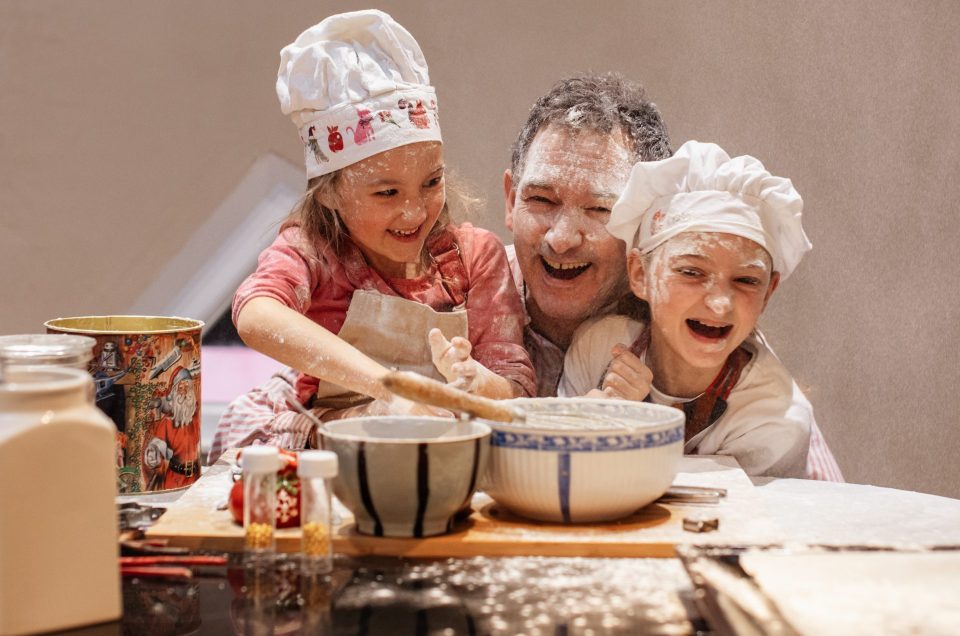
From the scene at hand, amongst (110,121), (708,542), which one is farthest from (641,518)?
(110,121)

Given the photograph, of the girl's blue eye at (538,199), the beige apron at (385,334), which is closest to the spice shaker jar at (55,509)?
the beige apron at (385,334)

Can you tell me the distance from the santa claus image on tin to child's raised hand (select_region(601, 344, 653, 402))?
66 cm

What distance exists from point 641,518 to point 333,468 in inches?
13.9

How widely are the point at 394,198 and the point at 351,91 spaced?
0.19 meters

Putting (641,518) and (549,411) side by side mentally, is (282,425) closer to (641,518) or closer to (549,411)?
(549,411)

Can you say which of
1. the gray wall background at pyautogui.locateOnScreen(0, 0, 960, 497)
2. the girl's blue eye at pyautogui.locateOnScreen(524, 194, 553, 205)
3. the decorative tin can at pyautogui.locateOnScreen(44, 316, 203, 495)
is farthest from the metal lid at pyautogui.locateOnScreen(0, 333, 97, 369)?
the gray wall background at pyautogui.locateOnScreen(0, 0, 960, 497)

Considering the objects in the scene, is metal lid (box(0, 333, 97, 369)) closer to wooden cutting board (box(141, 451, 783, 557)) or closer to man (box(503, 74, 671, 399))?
wooden cutting board (box(141, 451, 783, 557))

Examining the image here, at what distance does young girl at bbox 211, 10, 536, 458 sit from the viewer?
1730 millimetres

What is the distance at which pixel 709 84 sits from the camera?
8.23ft

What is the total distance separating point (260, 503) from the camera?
3.40 ft

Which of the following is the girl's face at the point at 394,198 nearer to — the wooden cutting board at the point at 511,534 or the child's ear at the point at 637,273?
the child's ear at the point at 637,273

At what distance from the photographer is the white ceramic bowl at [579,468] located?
3.48 feet

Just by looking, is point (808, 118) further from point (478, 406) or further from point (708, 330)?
point (478, 406)

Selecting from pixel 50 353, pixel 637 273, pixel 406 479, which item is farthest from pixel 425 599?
pixel 637 273
